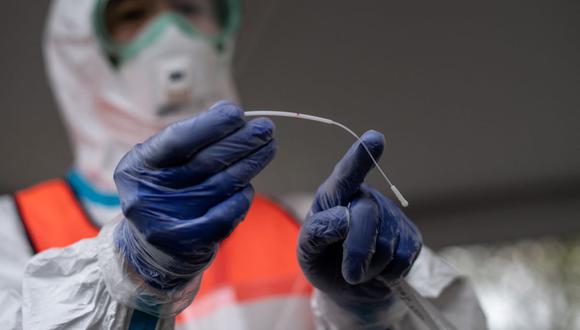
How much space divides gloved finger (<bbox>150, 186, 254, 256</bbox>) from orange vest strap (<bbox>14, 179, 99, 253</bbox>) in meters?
0.51

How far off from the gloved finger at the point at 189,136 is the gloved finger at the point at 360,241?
0.21 metres

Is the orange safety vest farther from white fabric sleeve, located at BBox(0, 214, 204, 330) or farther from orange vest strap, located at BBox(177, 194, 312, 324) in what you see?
white fabric sleeve, located at BBox(0, 214, 204, 330)

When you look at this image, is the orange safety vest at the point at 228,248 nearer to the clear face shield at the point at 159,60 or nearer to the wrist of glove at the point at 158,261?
the clear face shield at the point at 159,60

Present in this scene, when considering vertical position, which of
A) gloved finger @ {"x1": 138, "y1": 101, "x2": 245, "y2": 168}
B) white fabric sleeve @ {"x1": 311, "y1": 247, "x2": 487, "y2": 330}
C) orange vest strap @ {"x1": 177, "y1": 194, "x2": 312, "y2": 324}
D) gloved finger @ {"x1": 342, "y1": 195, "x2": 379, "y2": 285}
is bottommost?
orange vest strap @ {"x1": 177, "y1": 194, "x2": 312, "y2": 324}

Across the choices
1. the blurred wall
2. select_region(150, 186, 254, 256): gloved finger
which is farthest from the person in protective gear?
the blurred wall

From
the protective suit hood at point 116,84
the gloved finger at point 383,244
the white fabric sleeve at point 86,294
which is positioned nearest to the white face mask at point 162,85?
the protective suit hood at point 116,84

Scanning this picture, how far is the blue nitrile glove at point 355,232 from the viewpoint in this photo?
0.91m

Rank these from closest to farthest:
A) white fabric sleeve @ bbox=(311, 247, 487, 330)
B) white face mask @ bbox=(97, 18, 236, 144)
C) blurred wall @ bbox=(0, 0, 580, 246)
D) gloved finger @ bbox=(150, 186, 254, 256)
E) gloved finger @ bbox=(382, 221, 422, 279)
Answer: gloved finger @ bbox=(150, 186, 254, 256), gloved finger @ bbox=(382, 221, 422, 279), white fabric sleeve @ bbox=(311, 247, 487, 330), white face mask @ bbox=(97, 18, 236, 144), blurred wall @ bbox=(0, 0, 580, 246)

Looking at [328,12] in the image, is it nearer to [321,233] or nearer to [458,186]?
[458,186]

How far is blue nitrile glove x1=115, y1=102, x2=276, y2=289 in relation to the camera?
0.86m

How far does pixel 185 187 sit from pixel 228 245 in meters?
0.57

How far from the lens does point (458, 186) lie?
2535 mm

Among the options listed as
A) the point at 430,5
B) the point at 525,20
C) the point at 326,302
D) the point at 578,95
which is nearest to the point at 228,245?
the point at 326,302

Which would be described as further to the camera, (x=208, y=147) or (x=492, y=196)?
(x=492, y=196)
